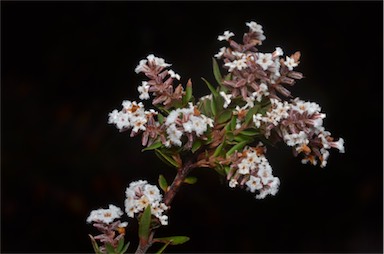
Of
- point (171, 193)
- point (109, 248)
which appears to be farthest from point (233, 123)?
point (109, 248)

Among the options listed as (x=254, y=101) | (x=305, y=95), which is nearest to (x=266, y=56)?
(x=254, y=101)

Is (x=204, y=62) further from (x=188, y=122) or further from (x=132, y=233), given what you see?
(x=188, y=122)

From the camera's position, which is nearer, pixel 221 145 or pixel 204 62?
pixel 221 145

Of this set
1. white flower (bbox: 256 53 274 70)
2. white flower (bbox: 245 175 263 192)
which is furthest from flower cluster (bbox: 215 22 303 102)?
white flower (bbox: 245 175 263 192)

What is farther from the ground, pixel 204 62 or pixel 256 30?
pixel 204 62

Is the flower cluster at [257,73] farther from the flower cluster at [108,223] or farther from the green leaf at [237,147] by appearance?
the flower cluster at [108,223]

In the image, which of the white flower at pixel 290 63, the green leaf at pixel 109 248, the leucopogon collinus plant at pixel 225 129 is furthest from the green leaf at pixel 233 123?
the green leaf at pixel 109 248

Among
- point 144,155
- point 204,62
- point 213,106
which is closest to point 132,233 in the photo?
point 144,155

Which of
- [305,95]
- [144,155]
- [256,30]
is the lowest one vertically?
[256,30]
